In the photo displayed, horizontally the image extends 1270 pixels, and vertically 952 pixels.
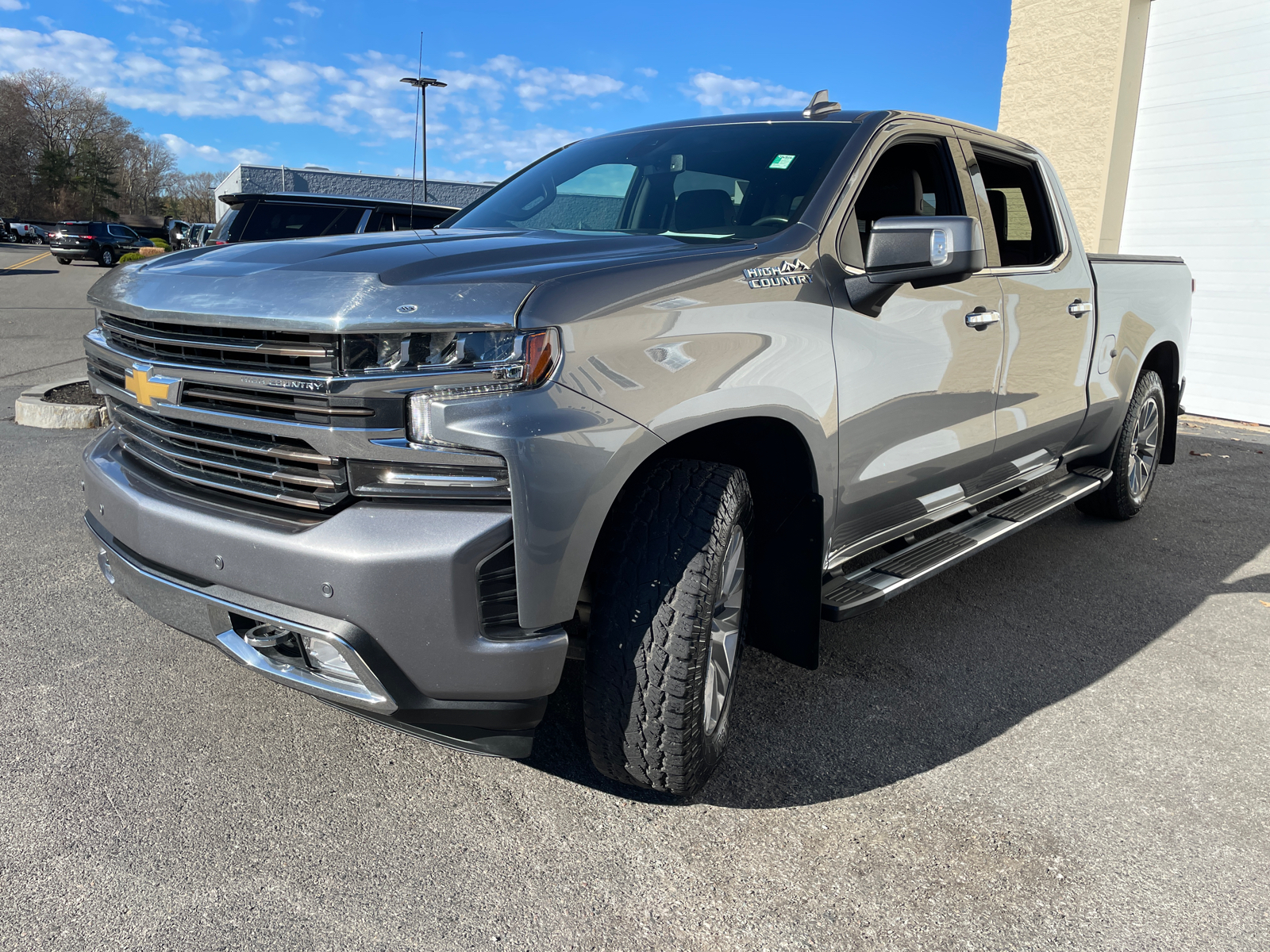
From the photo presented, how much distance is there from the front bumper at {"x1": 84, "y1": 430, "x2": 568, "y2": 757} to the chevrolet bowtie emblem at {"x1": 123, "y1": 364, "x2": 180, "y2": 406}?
25 cm

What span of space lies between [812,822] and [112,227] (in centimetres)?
4443

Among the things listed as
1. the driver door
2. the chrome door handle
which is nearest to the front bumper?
the driver door

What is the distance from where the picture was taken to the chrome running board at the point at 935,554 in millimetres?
2791

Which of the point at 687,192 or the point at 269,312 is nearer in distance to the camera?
the point at 269,312

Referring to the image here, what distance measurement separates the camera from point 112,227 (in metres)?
39.2

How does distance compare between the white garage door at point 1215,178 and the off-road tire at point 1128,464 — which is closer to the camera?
the off-road tire at point 1128,464

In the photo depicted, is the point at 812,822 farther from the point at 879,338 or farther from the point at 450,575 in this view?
the point at 879,338

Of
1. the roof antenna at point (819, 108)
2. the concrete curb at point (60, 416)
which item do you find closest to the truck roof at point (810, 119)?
the roof antenna at point (819, 108)

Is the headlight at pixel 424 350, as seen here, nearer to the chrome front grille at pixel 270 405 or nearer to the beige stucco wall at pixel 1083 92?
the chrome front grille at pixel 270 405

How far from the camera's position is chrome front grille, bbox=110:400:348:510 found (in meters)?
2.01

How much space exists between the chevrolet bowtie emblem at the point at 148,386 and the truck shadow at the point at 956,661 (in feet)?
4.51

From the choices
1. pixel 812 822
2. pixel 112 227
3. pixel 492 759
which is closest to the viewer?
pixel 812 822

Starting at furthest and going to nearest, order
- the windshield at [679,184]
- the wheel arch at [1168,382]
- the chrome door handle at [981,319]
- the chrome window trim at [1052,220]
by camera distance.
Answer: the wheel arch at [1168,382] < the chrome window trim at [1052,220] < the chrome door handle at [981,319] < the windshield at [679,184]

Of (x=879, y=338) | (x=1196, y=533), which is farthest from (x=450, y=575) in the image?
(x=1196, y=533)
